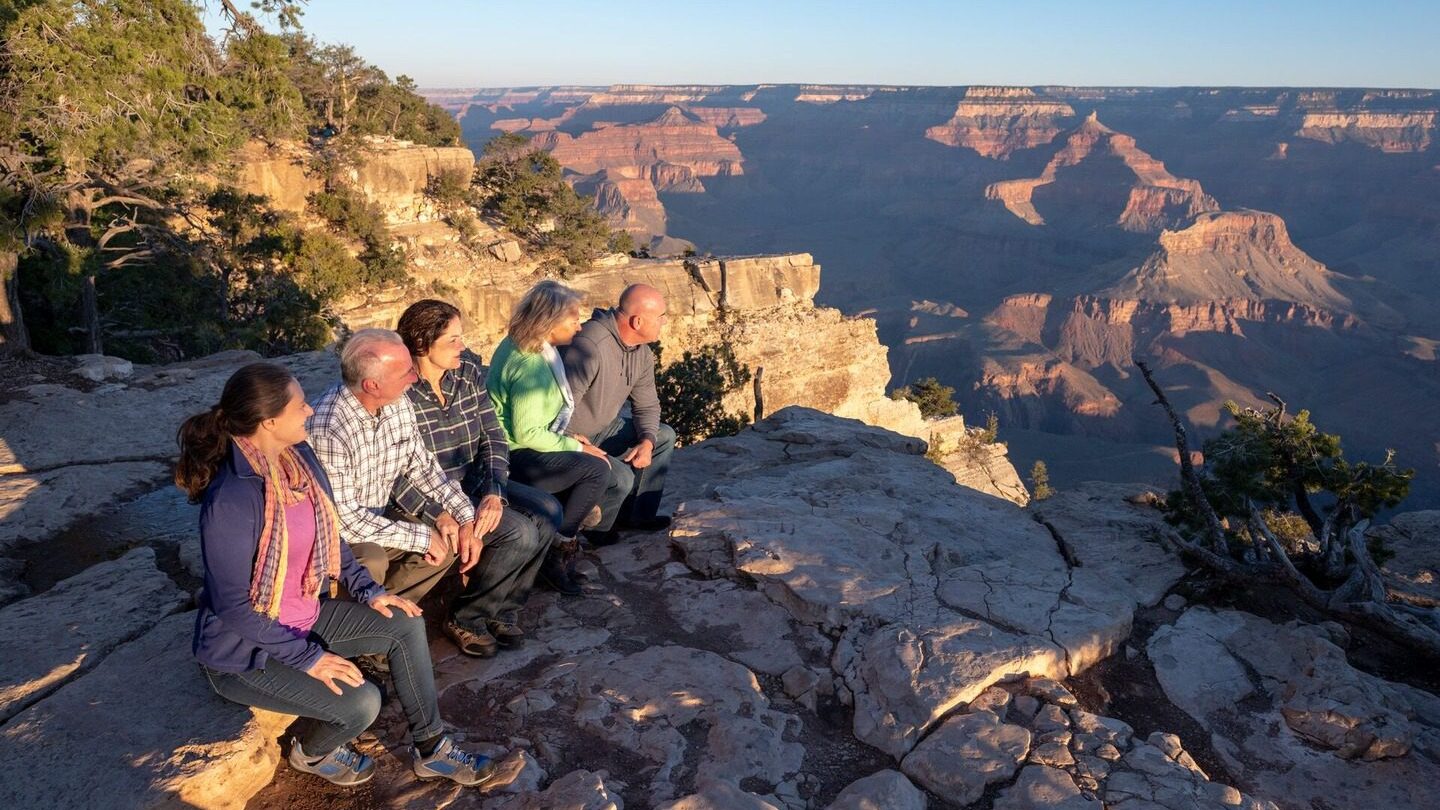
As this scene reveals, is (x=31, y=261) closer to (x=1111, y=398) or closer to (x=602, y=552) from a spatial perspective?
(x=602, y=552)

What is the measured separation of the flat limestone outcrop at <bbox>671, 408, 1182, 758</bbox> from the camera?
3.66 m

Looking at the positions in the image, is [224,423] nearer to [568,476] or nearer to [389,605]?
[389,605]

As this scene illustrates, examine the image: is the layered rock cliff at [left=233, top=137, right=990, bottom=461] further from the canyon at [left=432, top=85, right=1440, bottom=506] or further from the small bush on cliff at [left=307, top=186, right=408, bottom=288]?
the canyon at [left=432, top=85, right=1440, bottom=506]

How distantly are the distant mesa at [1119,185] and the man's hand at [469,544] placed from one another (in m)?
114

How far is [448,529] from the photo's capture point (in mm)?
Answer: 3568

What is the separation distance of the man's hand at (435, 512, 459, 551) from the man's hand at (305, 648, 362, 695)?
0.84 metres

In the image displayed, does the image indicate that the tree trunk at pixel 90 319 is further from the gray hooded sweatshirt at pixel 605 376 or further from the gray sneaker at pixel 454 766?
the gray sneaker at pixel 454 766

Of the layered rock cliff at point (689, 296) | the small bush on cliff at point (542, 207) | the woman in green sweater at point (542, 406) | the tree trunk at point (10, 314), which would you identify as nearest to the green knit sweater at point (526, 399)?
the woman in green sweater at point (542, 406)

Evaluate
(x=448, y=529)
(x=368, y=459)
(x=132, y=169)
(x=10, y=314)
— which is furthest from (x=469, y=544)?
(x=132, y=169)

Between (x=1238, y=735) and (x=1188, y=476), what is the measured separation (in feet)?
8.89

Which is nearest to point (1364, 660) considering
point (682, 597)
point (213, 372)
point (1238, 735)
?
point (1238, 735)

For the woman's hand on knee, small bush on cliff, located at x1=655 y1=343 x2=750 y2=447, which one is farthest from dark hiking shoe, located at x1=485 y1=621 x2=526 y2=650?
small bush on cliff, located at x1=655 y1=343 x2=750 y2=447

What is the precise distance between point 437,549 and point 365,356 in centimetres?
88

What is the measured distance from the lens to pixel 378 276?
19.5 meters
